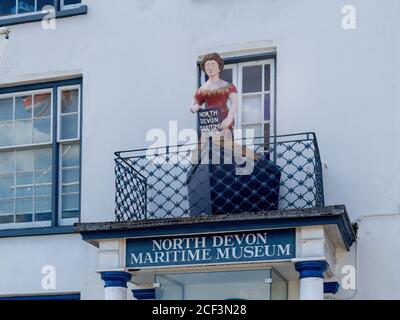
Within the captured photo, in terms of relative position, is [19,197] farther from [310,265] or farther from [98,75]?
[310,265]

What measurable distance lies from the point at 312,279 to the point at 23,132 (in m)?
5.49

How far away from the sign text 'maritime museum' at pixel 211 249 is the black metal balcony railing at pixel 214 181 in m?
0.54

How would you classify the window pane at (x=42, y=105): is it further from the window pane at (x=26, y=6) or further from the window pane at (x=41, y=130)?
the window pane at (x=26, y=6)

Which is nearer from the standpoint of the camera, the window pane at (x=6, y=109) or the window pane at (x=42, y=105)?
the window pane at (x=42, y=105)

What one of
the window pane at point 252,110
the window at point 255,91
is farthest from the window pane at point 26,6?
the window pane at point 252,110

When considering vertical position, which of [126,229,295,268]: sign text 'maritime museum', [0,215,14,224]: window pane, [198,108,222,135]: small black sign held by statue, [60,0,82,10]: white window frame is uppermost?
[60,0,82,10]: white window frame

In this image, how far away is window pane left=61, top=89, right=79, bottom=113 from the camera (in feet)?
56.4

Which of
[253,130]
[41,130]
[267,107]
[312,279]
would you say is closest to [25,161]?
[41,130]

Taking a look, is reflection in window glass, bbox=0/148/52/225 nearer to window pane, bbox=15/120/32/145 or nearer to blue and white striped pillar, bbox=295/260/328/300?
window pane, bbox=15/120/32/145

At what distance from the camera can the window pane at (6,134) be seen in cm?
1739

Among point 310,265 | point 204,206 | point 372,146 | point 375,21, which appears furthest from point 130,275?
point 375,21

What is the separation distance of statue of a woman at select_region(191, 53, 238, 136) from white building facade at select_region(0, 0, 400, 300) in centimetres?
75

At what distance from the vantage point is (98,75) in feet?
55.7

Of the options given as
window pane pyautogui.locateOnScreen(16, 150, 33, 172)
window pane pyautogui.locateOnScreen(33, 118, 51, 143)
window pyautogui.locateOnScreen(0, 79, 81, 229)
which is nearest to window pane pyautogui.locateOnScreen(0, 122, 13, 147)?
window pyautogui.locateOnScreen(0, 79, 81, 229)
